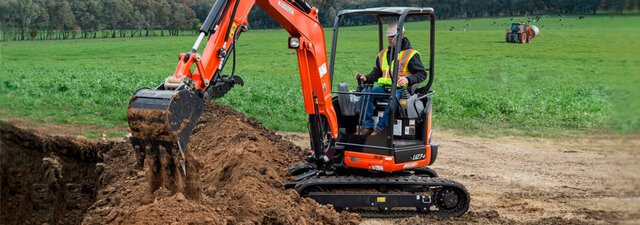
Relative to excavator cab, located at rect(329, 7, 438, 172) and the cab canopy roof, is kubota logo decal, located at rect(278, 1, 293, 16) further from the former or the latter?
the cab canopy roof

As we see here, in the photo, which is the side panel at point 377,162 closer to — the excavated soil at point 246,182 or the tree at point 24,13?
the excavated soil at point 246,182

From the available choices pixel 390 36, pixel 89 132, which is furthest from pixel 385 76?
pixel 89 132

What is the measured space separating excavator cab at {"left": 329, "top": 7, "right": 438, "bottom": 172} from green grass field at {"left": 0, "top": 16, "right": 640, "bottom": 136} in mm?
957

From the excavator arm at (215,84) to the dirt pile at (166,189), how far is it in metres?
0.61

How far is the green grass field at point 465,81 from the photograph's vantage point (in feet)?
8.55

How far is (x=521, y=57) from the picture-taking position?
3653 centimetres

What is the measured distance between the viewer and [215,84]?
624cm

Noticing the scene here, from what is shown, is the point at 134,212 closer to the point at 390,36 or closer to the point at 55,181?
the point at 55,181

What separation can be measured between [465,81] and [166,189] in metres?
22.0

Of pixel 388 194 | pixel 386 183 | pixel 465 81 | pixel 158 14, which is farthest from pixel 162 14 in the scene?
pixel 388 194

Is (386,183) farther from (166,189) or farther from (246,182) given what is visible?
(166,189)

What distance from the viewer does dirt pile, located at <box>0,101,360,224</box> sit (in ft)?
18.4

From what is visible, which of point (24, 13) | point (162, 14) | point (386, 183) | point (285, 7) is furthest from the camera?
point (162, 14)

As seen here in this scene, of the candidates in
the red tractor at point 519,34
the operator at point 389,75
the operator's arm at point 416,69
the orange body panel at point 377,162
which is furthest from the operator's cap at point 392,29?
the red tractor at point 519,34
